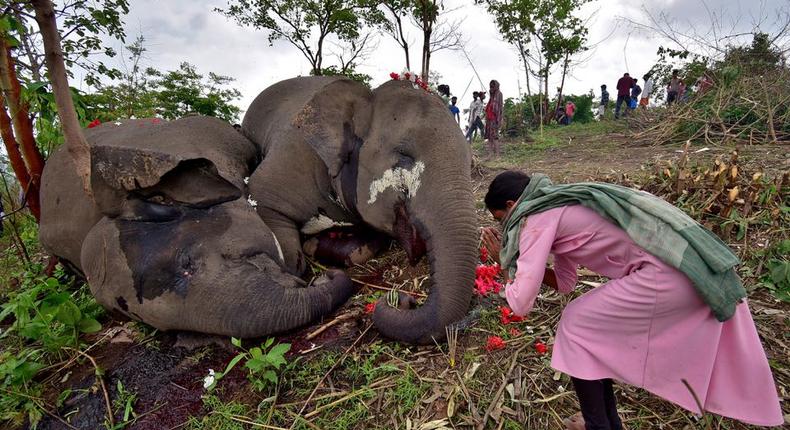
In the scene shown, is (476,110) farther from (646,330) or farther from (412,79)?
(646,330)

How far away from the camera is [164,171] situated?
119 inches

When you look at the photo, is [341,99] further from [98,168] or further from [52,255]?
[52,255]

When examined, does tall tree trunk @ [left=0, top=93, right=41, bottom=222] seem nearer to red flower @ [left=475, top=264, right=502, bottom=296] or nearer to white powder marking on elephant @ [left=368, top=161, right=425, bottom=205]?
white powder marking on elephant @ [left=368, top=161, right=425, bottom=205]

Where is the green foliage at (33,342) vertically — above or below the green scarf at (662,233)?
below

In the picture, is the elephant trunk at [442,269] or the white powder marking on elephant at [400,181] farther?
the white powder marking on elephant at [400,181]

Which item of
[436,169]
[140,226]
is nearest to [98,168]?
[140,226]

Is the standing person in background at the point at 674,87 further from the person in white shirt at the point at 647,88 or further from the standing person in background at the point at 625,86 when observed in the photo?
the standing person in background at the point at 625,86

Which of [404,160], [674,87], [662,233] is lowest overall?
[662,233]

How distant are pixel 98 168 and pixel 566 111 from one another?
20.5 metres

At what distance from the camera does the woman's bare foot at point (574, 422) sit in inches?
76.0

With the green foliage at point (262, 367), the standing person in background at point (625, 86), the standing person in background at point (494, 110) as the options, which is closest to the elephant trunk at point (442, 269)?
the green foliage at point (262, 367)

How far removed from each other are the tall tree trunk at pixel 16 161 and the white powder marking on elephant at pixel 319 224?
10.2ft

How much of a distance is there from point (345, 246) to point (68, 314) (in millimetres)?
2024

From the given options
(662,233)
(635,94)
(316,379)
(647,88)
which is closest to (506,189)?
(662,233)
